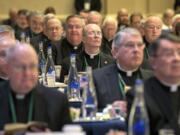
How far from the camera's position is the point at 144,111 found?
428cm

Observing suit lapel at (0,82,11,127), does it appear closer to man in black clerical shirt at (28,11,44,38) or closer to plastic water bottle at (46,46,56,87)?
plastic water bottle at (46,46,56,87)

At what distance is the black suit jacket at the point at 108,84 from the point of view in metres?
6.43

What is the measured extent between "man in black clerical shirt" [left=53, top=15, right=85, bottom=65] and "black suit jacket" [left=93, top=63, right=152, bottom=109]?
12.7ft

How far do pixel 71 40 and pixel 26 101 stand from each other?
6.04 metres

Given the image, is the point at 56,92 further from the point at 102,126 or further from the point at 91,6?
the point at 91,6

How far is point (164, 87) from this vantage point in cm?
492

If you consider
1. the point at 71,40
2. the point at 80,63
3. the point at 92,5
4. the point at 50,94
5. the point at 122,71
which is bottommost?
the point at 92,5

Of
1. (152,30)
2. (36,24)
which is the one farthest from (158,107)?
(36,24)

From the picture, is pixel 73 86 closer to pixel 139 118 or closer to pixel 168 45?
pixel 168 45

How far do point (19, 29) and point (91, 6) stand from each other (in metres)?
4.51

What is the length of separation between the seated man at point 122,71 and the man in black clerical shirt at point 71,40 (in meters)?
3.92

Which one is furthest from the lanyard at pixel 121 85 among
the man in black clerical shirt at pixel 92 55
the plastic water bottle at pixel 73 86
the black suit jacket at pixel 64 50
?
the black suit jacket at pixel 64 50

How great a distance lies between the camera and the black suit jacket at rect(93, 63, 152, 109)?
643 centimetres

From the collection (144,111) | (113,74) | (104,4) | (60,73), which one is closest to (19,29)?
(104,4)
